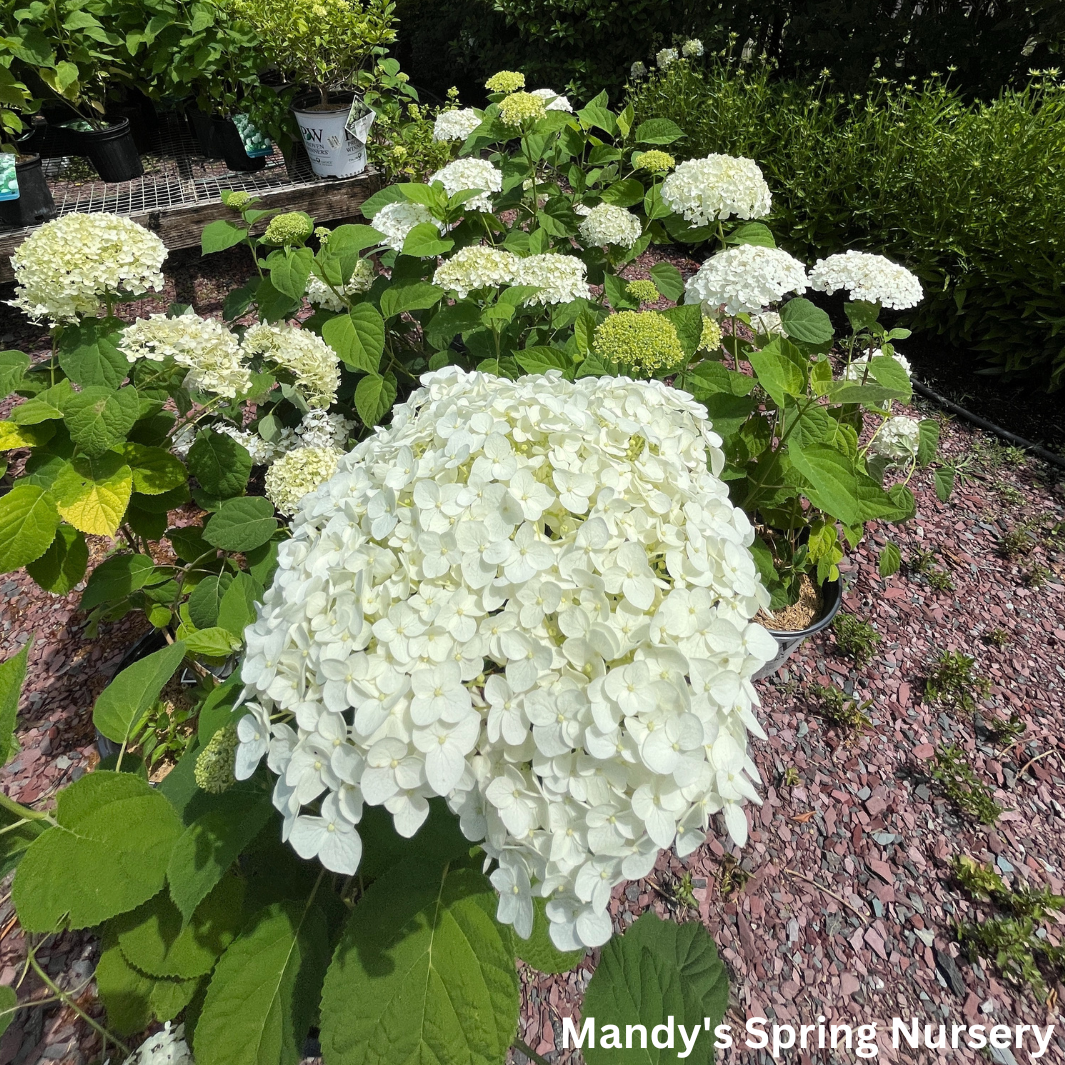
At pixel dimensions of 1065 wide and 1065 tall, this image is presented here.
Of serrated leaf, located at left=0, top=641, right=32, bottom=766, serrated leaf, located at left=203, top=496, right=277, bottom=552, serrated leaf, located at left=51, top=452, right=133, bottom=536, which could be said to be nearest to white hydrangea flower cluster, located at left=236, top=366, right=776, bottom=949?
serrated leaf, located at left=0, top=641, right=32, bottom=766

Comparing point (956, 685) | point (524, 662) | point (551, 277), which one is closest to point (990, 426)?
point (956, 685)

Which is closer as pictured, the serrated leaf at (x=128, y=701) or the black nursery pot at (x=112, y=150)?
the serrated leaf at (x=128, y=701)

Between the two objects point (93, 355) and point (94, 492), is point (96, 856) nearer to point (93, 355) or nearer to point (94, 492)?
point (94, 492)

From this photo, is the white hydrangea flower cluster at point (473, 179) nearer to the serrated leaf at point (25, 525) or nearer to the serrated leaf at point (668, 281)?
the serrated leaf at point (668, 281)

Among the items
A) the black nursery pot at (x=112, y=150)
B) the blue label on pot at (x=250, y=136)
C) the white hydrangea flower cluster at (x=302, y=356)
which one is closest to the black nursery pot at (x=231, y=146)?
the blue label on pot at (x=250, y=136)

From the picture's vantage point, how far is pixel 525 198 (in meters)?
2.42

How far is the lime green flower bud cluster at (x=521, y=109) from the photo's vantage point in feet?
6.49

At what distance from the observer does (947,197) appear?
3668 millimetres

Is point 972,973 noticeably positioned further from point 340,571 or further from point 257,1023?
point 340,571

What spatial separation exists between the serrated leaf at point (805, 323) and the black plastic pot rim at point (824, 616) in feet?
2.81

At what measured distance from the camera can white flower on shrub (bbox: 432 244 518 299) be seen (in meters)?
1.64

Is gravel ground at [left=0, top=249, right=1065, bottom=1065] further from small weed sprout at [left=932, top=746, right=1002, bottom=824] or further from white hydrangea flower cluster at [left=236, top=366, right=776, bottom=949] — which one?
white hydrangea flower cluster at [left=236, top=366, right=776, bottom=949]

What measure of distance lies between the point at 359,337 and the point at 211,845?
133cm

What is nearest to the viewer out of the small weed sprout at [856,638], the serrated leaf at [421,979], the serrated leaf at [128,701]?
the serrated leaf at [421,979]
